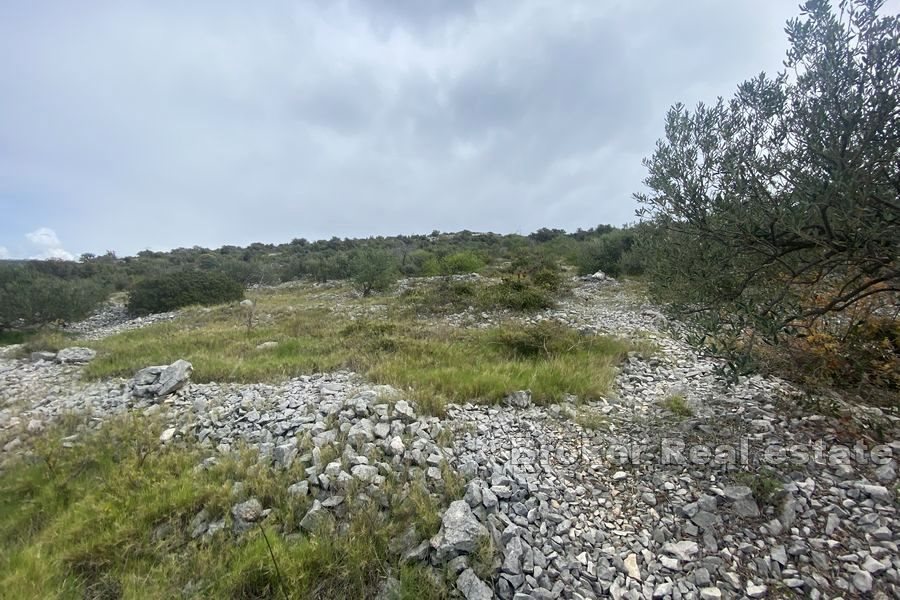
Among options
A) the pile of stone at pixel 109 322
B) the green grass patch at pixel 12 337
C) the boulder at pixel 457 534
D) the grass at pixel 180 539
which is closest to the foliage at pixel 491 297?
the grass at pixel 180 539

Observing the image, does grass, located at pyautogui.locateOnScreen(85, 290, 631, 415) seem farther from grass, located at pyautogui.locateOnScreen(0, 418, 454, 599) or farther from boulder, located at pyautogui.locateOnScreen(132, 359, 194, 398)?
grass, located at pyautogui.locateOnScreen(0, 418, 454, 599)

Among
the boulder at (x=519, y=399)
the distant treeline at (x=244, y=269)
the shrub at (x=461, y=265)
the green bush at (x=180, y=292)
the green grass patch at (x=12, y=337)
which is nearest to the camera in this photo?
the boulder at (x=519, y=399)

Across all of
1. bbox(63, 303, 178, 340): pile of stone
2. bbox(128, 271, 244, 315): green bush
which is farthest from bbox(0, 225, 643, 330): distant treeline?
bbox(128, 271, 244, 315): green bush

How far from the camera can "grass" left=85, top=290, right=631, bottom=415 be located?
6.04 metres

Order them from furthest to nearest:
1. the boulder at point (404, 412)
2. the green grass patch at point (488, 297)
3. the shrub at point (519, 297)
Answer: the green grass patch at point (488, 297) → the shrub at point (519, 297) → the boulder at point (404, 412)

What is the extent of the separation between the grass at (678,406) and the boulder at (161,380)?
814cm

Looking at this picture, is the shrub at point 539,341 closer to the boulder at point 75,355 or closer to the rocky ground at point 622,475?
the rocky ground at point 622,475

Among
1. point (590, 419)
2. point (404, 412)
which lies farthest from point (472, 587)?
point (590, 419)

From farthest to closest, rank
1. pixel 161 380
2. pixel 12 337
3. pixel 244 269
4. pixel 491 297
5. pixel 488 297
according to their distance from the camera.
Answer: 1. pixel 244 269
2. pixel 12 337
3. pixel 488 297
4. pixel 491 297
5. pixel 161 380

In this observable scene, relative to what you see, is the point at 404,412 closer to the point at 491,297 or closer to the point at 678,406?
the point at 678,406

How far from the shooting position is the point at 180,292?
20.4m

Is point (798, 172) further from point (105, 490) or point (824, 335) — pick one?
point (105, 490)

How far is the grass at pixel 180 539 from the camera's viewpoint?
2938 mm

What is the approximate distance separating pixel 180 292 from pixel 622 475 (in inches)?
928
